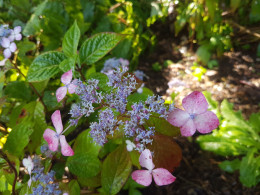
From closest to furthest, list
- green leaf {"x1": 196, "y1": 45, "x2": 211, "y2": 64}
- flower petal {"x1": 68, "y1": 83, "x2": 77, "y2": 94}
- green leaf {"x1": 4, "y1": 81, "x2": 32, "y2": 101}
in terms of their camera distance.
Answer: flower petal {"x1": 68, "y1": 83, "x2": 77, "y2": 94} → green leaf {"x1": 4, "y1": 81, "x2": 32, "y2": 101} → green leaf {"x1": 196, "y1": 45, "x2": 211, "y2": 64}

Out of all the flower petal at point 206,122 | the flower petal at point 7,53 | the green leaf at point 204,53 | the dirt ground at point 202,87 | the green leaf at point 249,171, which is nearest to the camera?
the flower petal at point 206,122

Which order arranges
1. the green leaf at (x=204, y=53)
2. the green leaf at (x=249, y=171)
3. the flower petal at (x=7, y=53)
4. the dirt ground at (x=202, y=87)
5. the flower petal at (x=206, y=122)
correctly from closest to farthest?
the flower petal at (x=206, y=122), the flower petal at (x=7, y=53), the green leaf at (x=249, y=171), the dirt ground at (x=202, y=87), the green leaf at (x=204, y=53)

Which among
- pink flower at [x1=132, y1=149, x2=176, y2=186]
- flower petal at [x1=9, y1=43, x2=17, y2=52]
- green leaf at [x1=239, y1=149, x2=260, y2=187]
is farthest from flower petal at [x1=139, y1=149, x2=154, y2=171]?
green leaf at [x1=239, y1=149, x2=260, y2=187]

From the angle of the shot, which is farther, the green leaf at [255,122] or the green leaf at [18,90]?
the green leaf at [255,122]

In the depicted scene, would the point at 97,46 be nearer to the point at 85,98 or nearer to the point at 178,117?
the point at 85,98

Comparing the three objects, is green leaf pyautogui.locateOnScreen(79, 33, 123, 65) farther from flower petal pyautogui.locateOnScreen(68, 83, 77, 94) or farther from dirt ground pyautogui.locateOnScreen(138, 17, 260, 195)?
dirt ground pyautogui.locateOnScreen(138, 17, 260, 195)

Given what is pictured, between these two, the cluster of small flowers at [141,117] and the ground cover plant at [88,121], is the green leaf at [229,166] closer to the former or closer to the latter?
the ground cover plant at [88,121]

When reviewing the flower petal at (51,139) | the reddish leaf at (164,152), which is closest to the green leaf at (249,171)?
the reddish leaf at (164,152)

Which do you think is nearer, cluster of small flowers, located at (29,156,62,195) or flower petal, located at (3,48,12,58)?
cluster of small flowers, located at (29,156,62,195)
